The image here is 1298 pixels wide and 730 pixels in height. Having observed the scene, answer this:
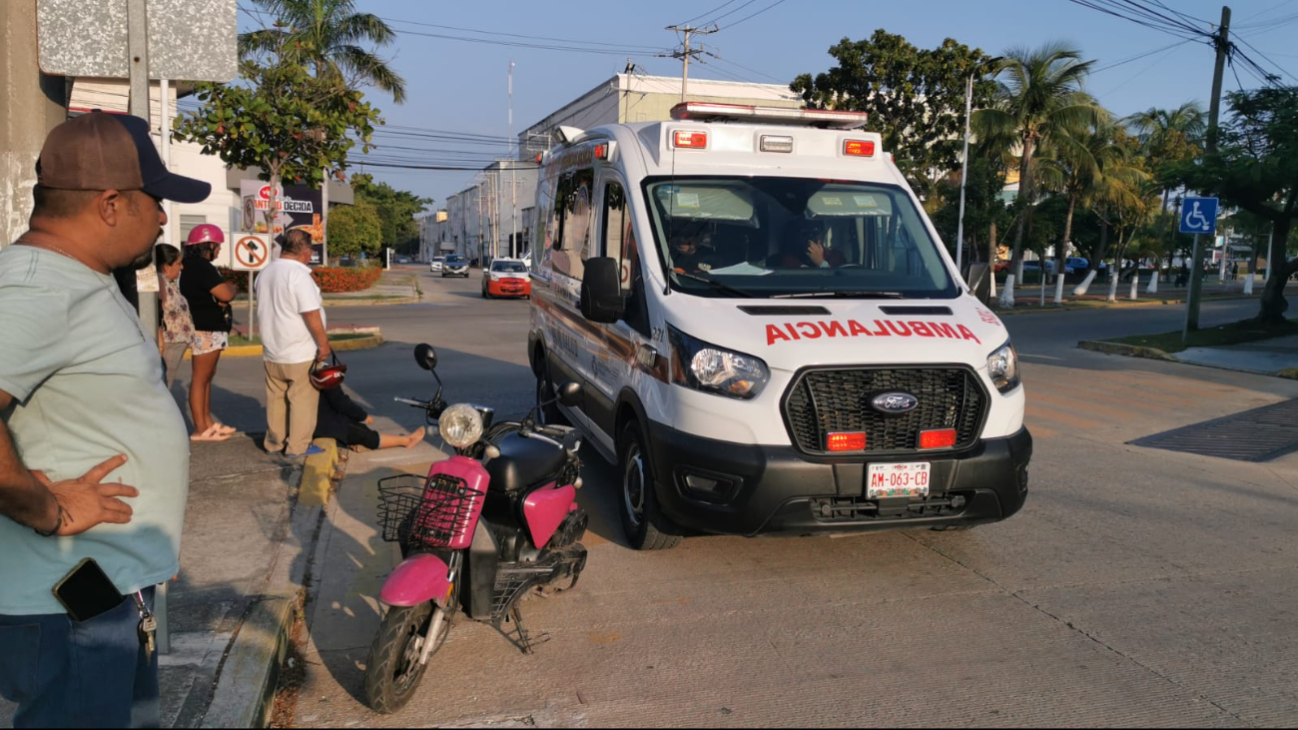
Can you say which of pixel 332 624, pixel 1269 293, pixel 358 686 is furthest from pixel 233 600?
pixel 1269 293

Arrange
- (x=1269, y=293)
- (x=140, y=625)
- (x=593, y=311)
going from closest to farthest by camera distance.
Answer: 1. (x=140, y=625)
2. (x=593, y=311)
3. (x=1269, y=293)

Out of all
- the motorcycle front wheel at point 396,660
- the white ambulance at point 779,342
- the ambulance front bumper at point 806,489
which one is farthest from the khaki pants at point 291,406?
the motorcycle front wheel at point 396,660

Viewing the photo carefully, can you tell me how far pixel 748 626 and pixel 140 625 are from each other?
9.60 feet

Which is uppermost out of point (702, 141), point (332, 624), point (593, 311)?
point (702, 141)

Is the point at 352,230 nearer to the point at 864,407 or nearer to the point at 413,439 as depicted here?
the point at 413,439

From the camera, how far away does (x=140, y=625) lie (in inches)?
98.1

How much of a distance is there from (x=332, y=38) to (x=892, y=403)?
33.0 m

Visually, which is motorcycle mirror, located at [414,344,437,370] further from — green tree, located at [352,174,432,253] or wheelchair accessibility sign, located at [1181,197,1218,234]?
green tree, located at [352,174,432,253]

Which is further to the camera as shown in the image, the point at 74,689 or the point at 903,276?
the point at 903,276

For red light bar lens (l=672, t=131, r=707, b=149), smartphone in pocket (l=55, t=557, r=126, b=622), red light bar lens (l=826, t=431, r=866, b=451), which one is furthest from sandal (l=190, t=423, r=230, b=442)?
smartphone in pocket (l=55, t=557, r=126, b=622)

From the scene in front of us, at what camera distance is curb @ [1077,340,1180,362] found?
1703cm

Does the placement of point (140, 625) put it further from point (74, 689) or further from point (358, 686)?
point (358, 686)

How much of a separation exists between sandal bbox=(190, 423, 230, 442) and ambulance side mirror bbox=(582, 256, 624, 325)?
408cm

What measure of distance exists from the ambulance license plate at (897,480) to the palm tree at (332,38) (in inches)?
1106
